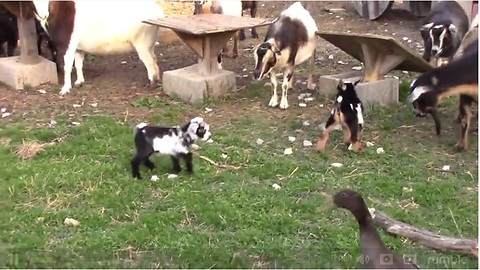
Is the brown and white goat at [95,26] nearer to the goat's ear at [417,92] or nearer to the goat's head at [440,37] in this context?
the goat's head at [440,37]

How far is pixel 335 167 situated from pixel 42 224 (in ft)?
7.70

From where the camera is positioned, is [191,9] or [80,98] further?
Result: [191,9]

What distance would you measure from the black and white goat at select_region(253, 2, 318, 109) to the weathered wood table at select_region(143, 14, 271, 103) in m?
0.38

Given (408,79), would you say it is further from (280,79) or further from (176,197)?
(176,197)

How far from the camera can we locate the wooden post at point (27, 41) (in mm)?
8984

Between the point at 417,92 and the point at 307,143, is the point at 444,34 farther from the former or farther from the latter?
the point at 307,143

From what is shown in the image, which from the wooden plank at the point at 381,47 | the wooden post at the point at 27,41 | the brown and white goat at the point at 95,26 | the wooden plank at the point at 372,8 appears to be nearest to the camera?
the wooden plank at the point at 381,47

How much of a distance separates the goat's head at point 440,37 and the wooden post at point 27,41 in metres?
4.59

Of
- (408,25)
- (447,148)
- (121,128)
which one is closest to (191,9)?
(408,25)

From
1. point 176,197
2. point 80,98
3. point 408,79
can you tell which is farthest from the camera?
point 408,79

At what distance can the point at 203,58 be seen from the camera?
834 centimetres

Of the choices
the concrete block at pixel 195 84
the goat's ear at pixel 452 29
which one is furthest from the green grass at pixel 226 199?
the goat's ear at pixel 452 29

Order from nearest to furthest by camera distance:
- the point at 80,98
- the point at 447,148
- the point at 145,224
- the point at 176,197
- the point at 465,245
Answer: the point at 465,245, the point at 145,224, the point at 176,197, the point at 447,148, the point at 80,98

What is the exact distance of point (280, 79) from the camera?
9055 millimetres
